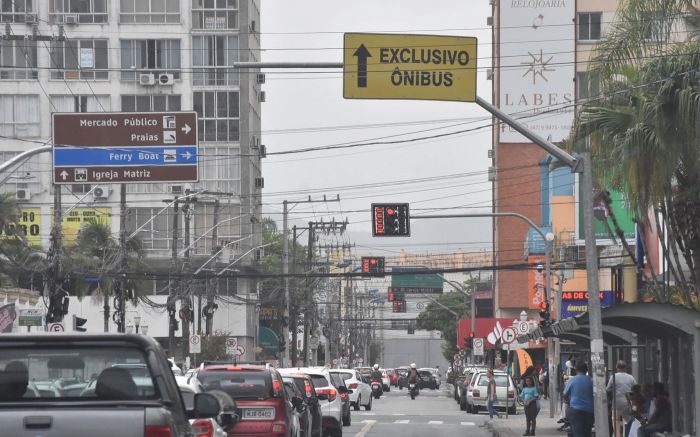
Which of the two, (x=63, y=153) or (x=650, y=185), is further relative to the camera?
(x=63, y=153)

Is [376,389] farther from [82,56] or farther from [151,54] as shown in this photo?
[82,56]

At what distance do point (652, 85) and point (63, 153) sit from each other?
58.8 ft

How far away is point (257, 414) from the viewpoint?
66.8ft

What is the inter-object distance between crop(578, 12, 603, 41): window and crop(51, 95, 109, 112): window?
2729 cm

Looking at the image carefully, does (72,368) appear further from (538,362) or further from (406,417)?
(538,362)

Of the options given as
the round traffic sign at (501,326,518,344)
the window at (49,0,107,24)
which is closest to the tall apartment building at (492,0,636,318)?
the window at (49,0,107,24)

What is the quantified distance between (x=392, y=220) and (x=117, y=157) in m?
7.98

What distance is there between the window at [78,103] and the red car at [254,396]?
5814 centimetres

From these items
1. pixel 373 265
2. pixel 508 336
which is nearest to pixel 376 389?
pixel 373 265

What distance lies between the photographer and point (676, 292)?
32.0m

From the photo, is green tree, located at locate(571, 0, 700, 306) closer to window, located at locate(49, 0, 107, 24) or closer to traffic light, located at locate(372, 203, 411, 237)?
traffic light, located at locate(372, 203, 411, 237)

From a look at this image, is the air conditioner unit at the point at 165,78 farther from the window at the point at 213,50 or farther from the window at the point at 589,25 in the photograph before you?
the window at the point at 589,25

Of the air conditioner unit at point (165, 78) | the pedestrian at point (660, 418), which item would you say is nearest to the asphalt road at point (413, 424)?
the pedestrian at point (660, 418)

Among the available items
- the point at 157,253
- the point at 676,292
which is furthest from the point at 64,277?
the point at 157,253
